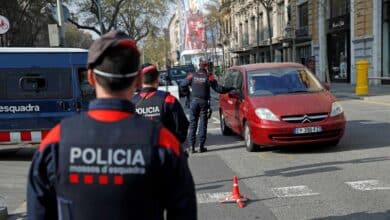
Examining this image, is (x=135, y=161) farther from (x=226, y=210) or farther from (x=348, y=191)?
(x=348, y=191)

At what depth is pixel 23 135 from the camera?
10234mm

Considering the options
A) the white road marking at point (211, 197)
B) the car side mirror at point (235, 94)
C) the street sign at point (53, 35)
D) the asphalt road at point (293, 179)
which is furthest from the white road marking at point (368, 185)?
the street sign at point (53, 35)

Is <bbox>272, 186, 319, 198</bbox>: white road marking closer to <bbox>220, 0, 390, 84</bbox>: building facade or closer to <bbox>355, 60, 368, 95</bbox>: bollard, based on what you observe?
<bbox>355, 60, 368, 95</bbox>: bollard

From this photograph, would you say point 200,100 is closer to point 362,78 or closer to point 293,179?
point 293,179

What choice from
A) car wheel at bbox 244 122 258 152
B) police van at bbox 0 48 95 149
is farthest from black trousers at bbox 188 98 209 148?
police van at bbox 0 48 95 149

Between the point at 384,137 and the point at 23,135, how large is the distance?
7.40 meters

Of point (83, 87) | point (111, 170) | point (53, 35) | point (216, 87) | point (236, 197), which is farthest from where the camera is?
point (53, 35)

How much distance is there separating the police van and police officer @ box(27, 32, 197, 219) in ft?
28.0

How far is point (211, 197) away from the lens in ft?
21.5

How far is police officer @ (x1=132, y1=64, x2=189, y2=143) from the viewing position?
16.5ft

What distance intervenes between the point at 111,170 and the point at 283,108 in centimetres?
741

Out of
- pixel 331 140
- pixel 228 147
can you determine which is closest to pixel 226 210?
pixel 331 140

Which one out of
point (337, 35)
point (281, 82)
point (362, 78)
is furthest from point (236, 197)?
point (337, 35)

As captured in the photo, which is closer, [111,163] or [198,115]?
[111,163]
